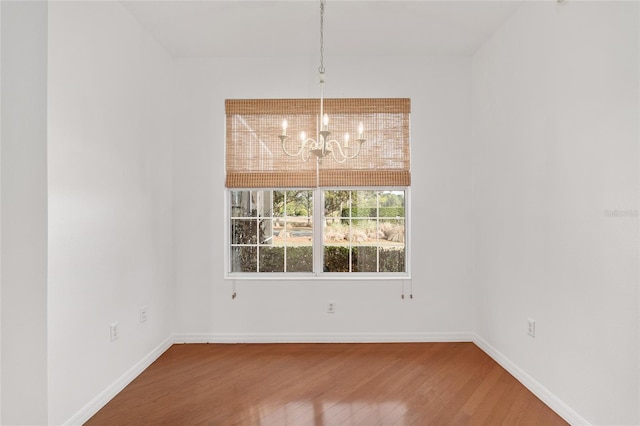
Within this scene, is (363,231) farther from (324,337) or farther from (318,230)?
(324,337)

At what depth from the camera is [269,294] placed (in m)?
3.17

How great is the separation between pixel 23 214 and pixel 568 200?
2661mm

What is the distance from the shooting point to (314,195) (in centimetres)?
325

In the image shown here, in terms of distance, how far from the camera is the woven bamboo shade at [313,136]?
10.3 ft

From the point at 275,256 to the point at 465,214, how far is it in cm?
201

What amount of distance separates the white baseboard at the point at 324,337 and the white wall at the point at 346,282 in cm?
3

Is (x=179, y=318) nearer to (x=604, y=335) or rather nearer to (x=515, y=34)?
(x=604, y=335)

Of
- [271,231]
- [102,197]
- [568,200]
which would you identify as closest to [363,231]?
[271,231]

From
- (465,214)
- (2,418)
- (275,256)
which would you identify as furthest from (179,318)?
(465,214)

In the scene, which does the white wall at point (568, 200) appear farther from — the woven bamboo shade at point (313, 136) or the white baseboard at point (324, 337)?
the woven bamboo shade at point (313, 136)

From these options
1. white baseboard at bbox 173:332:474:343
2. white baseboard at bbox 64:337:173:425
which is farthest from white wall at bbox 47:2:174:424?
white baseboard at bbox 173:332:474:343

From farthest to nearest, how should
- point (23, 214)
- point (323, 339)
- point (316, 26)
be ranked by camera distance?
point (323, 339)
point (316, 26)
point (23, 214)

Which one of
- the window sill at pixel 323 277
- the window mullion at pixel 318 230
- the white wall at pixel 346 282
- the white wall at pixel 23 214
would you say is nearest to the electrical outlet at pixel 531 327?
the white wall at pixel 346 282

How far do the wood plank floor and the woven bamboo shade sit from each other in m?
1.64
